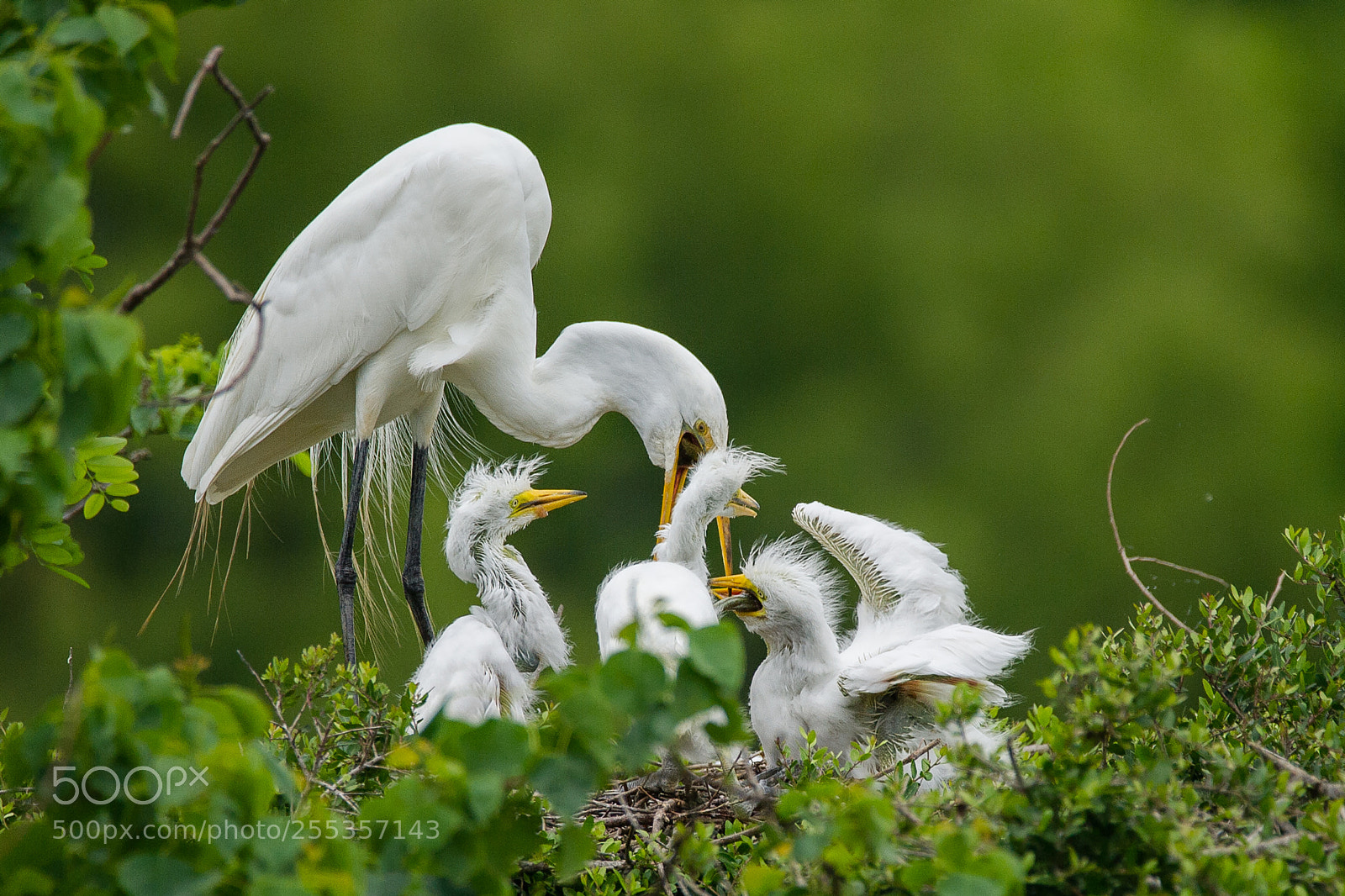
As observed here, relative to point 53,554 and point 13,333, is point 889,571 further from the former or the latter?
point 13,333

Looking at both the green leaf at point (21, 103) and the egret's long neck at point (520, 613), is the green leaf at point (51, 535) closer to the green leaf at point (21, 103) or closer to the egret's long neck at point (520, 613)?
the green leaf at point (21, 103)

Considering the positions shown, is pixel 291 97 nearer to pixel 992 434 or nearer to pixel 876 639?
pixel 992 434

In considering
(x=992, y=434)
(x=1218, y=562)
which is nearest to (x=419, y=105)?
(x=992, y=434)

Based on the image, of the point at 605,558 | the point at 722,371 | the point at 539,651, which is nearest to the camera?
the point at 539,651

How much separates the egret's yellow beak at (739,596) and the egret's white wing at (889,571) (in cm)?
40

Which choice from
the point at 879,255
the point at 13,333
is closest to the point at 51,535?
the point at 13,333

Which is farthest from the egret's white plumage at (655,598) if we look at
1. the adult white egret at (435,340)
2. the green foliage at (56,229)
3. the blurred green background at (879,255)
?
the blurred green background at (879,255)

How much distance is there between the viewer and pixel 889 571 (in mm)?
2602

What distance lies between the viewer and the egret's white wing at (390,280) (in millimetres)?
2680

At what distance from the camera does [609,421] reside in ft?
25.2

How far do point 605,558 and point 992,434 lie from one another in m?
2.89

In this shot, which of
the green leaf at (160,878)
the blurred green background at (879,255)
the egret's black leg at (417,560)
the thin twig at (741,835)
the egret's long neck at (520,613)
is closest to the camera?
the green leaf at (160,878)

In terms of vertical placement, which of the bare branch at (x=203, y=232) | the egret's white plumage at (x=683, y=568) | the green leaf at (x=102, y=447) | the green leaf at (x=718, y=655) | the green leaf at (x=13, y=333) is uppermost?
the bare branch at (x=203, y=232)

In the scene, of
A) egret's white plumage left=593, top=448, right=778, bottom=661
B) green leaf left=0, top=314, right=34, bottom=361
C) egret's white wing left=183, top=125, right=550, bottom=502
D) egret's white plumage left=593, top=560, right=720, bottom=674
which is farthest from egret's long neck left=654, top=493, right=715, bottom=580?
green leaf left=0, top=314, right=34, bottom=361
